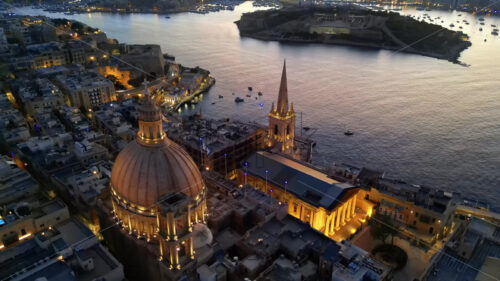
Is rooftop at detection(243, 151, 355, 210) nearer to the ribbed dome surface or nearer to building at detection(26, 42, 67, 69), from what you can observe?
the ribbed dome surface

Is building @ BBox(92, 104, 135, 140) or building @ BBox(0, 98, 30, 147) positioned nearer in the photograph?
building @ BBox(0, 98, 30, 147)

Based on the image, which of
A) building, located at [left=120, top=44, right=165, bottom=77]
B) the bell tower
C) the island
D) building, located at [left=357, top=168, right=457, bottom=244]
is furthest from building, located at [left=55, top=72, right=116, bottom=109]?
the island

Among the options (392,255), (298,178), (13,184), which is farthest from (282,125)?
(13,184)

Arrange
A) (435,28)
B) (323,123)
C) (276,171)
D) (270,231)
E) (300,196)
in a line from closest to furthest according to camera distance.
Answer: (270,231), (300,196), (276,171), (323,123), (435,28)

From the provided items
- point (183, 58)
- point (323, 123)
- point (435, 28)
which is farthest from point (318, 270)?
point (435, 28)

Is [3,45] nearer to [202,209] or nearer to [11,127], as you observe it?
[11,127]

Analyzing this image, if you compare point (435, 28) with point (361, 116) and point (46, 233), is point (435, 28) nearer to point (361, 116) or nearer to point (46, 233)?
point (361, 116)

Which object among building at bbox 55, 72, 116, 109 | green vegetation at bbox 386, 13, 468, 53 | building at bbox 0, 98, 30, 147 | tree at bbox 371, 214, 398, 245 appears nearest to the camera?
tree at bbox 371, 214, 398, 245
